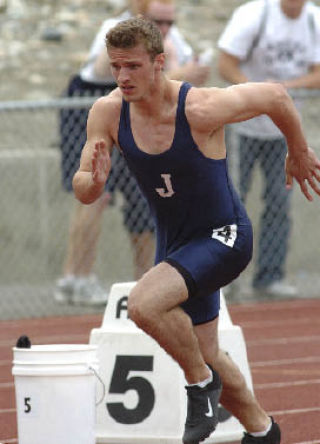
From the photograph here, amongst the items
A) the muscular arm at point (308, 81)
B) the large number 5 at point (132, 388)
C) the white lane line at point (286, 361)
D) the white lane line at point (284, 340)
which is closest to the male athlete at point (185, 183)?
the large number 5 at point (132, 388)

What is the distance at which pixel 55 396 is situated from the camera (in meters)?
5.11

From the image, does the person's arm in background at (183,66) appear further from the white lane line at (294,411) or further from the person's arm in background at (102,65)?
the white lane line at (294,411)

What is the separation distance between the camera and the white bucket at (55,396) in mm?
5102

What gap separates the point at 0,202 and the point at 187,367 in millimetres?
6468

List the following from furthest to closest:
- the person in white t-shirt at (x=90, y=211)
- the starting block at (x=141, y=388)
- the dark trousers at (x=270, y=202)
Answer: the dark trousers at (x=270, y=202) → the person in white t-shirt at (x=90, y=211) → the starting block at (x=141, y=388)

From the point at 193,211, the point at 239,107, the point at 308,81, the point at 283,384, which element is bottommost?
the point at 283,384

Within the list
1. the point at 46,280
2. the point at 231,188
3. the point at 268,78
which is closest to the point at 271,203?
the point at 268,78

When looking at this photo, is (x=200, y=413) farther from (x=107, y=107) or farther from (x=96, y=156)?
(x=107, y=107)

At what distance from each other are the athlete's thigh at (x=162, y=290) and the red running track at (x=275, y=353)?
1149 millimetres

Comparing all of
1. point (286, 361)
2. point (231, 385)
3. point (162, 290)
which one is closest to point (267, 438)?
point (231, 385)

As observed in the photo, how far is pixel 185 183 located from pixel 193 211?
0.13 meters

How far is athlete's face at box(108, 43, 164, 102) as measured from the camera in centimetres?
483

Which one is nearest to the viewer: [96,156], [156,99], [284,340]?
[96,156]

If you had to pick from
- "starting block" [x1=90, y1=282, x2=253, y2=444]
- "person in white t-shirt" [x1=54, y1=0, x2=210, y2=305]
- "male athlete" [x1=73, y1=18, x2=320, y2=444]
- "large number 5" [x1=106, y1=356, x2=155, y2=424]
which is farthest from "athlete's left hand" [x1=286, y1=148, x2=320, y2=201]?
"person in white t-shirt" [x1=54, y1=0, x2=210, y2=305]
